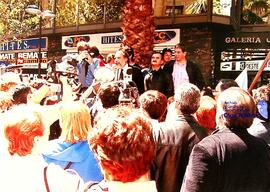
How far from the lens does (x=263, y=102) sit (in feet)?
A: 16.0

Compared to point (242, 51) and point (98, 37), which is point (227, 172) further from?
point (98, 37)

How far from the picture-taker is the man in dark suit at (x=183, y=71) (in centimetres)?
838

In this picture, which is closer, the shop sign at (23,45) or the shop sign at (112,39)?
the shop sign at (112,39)

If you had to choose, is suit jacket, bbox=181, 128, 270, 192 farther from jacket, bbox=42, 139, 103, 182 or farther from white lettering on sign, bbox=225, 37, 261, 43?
white lettering on sign, bbox=225, 37, 261, 43

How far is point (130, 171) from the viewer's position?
2350 millimetres

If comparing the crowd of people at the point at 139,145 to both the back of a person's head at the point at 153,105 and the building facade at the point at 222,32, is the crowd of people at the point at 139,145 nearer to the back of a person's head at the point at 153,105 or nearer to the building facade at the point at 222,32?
the back of a person's head at the point at 153,105

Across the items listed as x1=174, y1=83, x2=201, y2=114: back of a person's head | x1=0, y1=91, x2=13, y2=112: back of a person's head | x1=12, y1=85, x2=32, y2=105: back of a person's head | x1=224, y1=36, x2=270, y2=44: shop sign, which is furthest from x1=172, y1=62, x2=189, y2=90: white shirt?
x1=224, y1=36, x2=270, y2=44: shop sign

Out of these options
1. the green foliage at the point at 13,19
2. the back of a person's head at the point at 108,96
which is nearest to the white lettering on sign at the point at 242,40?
the green foliage at the point at 13,19

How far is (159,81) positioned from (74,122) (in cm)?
438

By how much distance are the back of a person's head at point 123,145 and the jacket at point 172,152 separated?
1499 mm

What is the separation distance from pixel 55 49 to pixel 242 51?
27.0 feet

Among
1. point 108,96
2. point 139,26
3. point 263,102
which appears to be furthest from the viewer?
point 139,26

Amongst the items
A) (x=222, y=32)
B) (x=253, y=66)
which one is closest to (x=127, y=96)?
(x=253, y=66)

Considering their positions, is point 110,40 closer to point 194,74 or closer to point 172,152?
point 194,74
